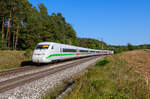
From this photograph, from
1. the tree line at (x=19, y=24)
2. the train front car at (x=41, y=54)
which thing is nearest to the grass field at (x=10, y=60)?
the train front car at (x=41, y=54)

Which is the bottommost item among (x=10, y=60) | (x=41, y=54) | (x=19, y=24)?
(x=10, y=60)

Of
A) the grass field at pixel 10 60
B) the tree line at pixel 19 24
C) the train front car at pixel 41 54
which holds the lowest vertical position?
the grass field at pixel 10 60

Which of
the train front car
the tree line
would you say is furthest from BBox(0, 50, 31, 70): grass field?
the tree line

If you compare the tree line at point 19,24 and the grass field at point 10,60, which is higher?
the tree line at point 19,24

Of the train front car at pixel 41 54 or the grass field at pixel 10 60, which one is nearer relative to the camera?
the train front car at pixel 41 54

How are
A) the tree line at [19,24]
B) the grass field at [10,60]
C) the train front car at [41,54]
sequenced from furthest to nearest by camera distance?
the tree line at [19,24] < the grass field at [10,60] < the train front car at [41,54]

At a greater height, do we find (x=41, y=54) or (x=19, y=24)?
(x=19, y=24)

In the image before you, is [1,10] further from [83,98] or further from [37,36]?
[83,98]

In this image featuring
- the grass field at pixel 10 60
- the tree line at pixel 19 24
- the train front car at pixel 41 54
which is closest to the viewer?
the train front car at pixel 41 54

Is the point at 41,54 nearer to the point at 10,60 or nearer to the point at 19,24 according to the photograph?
the point at 10,60

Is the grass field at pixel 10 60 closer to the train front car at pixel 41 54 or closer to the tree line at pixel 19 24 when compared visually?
the train front car at pixel 41 54

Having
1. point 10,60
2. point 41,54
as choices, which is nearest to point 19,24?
point 10,60

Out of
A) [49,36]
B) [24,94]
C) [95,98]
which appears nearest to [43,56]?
[24,94]

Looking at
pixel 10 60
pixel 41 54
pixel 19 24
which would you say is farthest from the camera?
pixel 19 24
